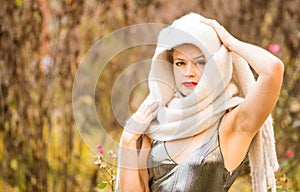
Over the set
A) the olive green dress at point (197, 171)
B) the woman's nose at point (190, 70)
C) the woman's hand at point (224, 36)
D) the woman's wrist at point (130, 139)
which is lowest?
the olive green dress at point (197, 171)

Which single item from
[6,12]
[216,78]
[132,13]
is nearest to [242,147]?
[216,78]

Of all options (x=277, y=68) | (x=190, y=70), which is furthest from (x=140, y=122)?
(x=277, y=68)

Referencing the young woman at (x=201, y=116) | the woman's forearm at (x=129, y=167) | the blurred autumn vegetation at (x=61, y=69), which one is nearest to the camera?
the young woman at (x=201, y=116)

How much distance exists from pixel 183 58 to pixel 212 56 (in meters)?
0.15

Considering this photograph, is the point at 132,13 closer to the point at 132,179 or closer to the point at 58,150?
the point at 58,150

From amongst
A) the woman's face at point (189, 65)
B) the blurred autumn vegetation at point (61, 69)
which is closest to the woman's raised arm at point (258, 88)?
the woman's face at point (189, 65)

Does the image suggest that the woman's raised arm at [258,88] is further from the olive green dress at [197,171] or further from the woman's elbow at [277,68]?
the olive green dress at [197,171]

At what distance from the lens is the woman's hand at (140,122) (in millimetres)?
3344

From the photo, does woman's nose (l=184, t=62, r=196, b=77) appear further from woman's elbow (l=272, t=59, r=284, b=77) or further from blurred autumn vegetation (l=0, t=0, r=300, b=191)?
blurred autumn vegetation (l=0, t=0, r=300, b=191)

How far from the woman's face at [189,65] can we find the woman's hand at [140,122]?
6.5 inches

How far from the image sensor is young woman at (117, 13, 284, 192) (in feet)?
10.4

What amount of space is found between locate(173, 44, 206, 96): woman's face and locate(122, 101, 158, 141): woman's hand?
0.54 feet

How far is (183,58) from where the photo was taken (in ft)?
10.8

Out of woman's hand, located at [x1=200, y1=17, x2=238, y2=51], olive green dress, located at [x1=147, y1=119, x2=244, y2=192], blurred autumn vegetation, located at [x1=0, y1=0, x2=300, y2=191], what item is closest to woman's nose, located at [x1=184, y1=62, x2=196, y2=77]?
woman's hand, located at [x1=200, y1=17, x2=238, y2=51]
